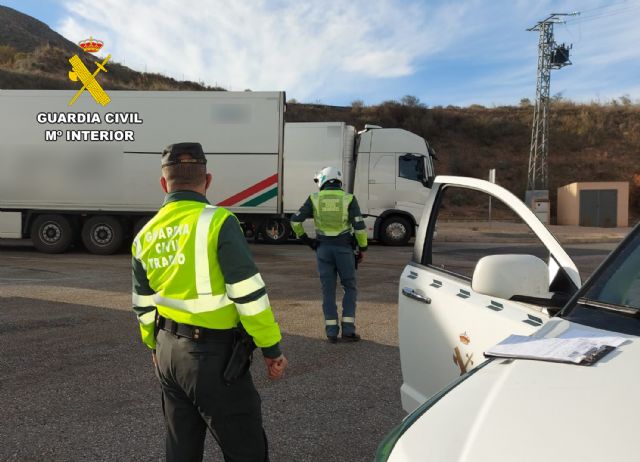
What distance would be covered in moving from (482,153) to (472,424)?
4339cm

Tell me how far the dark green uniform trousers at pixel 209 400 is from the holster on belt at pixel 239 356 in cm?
3

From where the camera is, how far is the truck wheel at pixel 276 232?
1524cm

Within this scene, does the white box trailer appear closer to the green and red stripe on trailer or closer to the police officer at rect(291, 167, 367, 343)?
the green and red stripe on trailer

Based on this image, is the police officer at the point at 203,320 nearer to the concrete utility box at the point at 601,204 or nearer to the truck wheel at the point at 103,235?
the truck wheel at the point at 103,235

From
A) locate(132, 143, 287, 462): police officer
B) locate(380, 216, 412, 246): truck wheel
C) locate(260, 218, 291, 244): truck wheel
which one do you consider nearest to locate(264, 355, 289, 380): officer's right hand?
locate(132, 143, 287, 462): police officer

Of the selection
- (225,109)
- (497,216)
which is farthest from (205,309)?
(497,216)

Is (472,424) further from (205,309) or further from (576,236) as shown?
(576,236)

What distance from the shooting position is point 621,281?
6.09ft

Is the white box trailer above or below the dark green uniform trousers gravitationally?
above

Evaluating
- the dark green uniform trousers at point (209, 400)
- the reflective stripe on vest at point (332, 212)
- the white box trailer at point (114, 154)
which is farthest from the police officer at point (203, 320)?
the white box trailer at point (114, 154)

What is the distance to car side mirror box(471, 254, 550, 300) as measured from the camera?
205cm

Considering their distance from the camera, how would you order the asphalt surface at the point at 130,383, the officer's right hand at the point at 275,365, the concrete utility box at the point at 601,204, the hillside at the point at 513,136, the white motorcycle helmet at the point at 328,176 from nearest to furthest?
the officer's right hand at the point at 275,365
the asphalt surface at the point at 130,383
the white motorcycle helmet at the point at 328,176
the concrete utility box at the point at 601,204
the hillside at the point at 513,136

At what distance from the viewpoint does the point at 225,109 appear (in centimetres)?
1293

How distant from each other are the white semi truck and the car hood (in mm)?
11870
